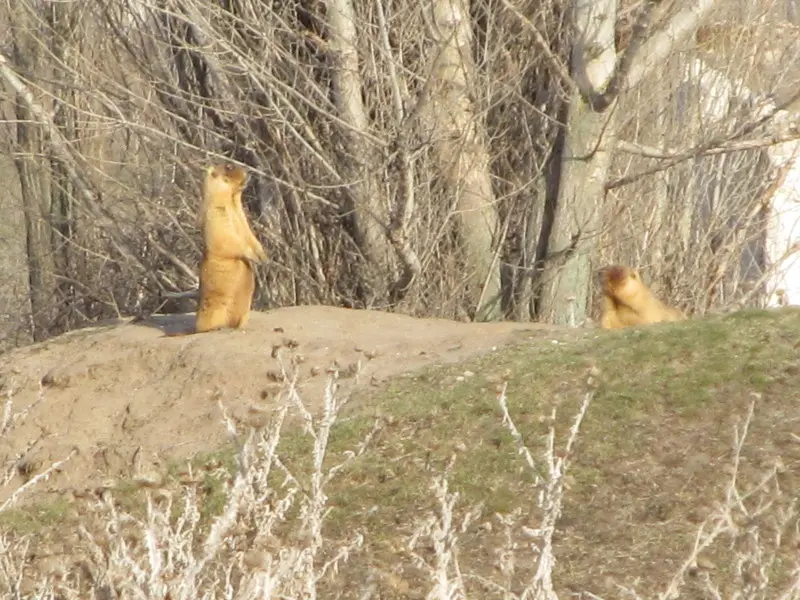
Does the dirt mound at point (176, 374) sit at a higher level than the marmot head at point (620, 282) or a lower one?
lower

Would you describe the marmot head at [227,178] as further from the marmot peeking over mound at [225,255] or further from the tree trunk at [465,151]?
the tree trunk at [465,151]

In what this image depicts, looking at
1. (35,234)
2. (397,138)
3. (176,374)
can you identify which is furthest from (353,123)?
(35,234)

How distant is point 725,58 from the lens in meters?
13.0

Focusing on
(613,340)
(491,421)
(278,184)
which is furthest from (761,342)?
(278,184)

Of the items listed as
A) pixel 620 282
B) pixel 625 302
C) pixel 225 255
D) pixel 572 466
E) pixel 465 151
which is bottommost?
pixel 572 466

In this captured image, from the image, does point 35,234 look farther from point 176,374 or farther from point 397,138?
point 176,374

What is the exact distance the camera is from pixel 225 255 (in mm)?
9242

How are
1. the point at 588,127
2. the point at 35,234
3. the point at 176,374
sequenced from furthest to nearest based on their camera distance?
the point at 35,234 < the point at 588,127 < the point at 176,374

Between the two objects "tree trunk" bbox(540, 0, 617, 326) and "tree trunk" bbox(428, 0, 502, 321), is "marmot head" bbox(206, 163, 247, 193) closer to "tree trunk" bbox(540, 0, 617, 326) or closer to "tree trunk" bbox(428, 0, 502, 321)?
"tree trunk" bbox(428, 0, 502, 321)

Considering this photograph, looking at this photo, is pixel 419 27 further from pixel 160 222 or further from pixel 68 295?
pixel 68 295

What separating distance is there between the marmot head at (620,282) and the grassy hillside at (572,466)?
1.05 m

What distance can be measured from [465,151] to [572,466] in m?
4.75

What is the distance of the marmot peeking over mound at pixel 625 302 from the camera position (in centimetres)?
925

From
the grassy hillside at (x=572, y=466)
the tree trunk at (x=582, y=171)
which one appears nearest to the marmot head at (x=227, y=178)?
the grassy hillside at (x=572, y=466)
